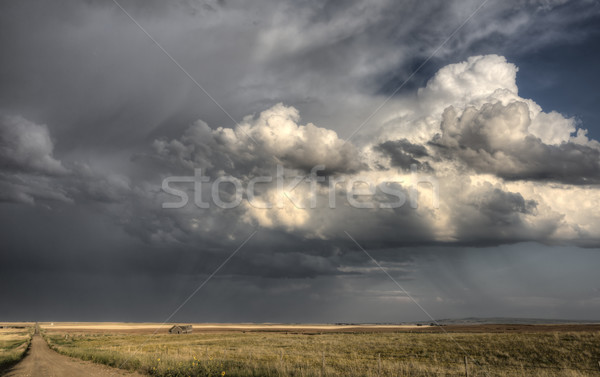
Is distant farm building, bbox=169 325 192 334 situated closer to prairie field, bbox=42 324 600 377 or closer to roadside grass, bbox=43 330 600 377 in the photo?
prairie field, bbox=42 324 600 377

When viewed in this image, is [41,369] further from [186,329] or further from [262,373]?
[186,329]

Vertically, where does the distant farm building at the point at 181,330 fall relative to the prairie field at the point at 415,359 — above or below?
below

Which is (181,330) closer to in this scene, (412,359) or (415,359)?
(415,359)

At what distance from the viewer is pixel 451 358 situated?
159 ft

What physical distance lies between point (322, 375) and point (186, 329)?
11474cm

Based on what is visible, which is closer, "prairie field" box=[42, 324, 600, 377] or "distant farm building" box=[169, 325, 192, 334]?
"prairie field" box=[42, 324, 600, 377]

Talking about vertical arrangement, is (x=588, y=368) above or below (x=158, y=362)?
below

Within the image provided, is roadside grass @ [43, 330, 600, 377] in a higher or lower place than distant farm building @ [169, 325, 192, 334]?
higher

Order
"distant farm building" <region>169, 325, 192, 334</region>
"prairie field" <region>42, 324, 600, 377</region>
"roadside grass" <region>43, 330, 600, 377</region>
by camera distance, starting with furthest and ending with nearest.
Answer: "distant farm building" <region>169, 325, 192, 334</region> → "prairie field" <region>42, 324, 600, 377</region> → "roadside grass" <region>43, 330, 600, 377</region>

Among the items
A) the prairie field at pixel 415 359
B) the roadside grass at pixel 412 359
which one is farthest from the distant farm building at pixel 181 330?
the roadside grass at pixel 412 359

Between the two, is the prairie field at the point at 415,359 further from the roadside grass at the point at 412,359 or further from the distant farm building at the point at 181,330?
A: the distant farm building at the point at 181,330

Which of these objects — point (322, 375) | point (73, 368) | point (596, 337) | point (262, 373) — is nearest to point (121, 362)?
point (73, 368)

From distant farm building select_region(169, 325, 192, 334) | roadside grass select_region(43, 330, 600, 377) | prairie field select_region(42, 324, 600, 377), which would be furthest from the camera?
distant farm building select_region(169, 325, 192, 334)

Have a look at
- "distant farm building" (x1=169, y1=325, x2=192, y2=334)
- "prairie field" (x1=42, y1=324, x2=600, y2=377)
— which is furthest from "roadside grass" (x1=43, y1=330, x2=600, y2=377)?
"distant farm building" (x1=169, y1=325, x2=192, y2=334)
